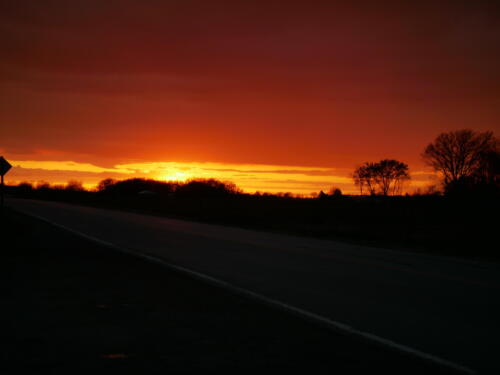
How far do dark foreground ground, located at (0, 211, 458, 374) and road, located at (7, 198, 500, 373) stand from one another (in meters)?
0.70

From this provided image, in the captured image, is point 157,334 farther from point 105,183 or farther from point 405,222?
point 105,183

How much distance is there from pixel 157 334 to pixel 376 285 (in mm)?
5175

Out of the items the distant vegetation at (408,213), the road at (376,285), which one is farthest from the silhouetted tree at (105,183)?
the road at (376,285)

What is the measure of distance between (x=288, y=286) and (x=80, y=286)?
3.92 m

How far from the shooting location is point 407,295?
9500 mm

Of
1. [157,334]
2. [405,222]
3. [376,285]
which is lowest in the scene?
[157,334]

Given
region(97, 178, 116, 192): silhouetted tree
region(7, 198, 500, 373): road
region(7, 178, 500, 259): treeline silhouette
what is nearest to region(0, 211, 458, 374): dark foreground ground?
region(7, 198, 500, 373): road

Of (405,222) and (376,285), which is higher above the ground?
(405,222)

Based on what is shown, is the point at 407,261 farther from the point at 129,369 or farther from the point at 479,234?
the point at 479,234

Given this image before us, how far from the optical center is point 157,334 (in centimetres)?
678

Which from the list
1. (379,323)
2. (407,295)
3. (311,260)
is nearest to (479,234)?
(311,260)

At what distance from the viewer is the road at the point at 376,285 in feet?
22.1

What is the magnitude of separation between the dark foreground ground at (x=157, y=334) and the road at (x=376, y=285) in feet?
2.28

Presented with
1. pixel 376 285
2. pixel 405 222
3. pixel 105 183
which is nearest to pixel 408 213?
pixel 405 222
